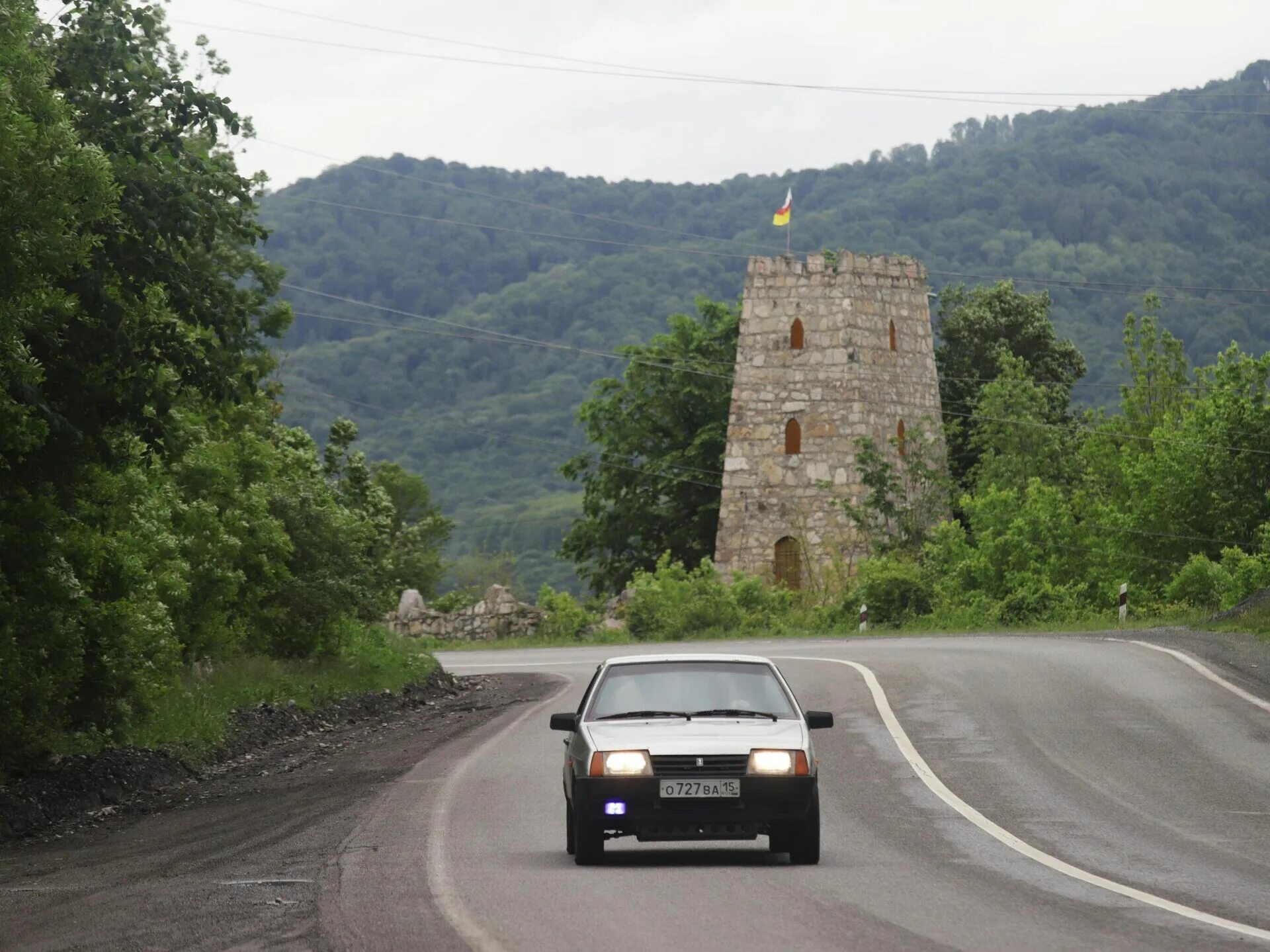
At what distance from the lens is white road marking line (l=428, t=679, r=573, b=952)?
412 inches

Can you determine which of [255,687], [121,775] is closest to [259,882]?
[121,775]

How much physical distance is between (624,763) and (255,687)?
17.1 metres

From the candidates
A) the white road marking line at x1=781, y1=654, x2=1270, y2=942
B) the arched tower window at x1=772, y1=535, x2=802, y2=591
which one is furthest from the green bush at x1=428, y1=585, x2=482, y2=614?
the white road marking line at x1=781, y1=654, x2=1270, y2=942

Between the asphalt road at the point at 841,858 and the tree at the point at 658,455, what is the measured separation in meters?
46.3

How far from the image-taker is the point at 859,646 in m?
41.2

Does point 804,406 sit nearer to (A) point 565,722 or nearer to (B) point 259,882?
(A) point 565,722

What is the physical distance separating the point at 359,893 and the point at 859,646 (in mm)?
29648

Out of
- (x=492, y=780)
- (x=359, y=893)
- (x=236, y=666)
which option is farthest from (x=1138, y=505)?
(x=359, y=893)

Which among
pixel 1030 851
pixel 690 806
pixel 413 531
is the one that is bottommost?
pixel 1030 851

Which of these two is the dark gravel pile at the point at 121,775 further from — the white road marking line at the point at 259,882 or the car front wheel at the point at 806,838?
the car front wheel at the point at 806,838

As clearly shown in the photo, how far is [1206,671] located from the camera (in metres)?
30.5

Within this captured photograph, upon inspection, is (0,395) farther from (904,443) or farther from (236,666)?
(904,443)

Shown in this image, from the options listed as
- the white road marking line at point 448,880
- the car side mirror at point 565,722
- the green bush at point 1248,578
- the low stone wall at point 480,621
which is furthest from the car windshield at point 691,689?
the low stone wall at point 480,621

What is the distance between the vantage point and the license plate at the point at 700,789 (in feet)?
43.7
